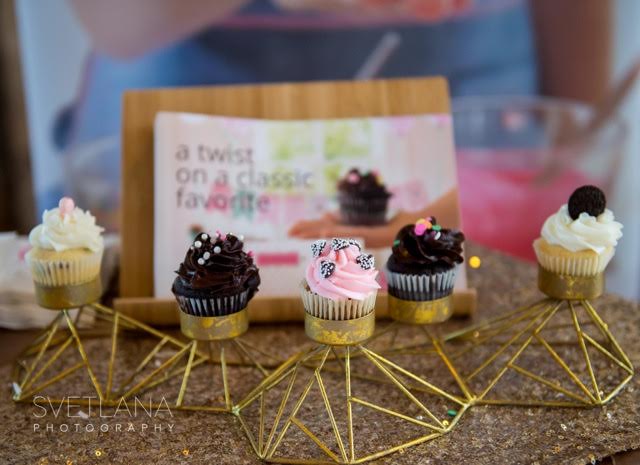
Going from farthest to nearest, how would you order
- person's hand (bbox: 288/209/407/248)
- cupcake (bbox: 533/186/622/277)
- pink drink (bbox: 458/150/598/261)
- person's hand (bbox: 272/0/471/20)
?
1. pink drink (bbox: 458/150/598/261)
2. person's hand (bbox: 272/0/471/20)
3. person's hand (bbox: 288/209/407/248)
4. cupcake (bbox: 533/186/622/277)

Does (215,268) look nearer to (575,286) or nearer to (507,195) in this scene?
(575,286)

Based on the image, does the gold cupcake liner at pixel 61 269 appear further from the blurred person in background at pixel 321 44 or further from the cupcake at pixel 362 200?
the blurred person in background at pixel 321 44

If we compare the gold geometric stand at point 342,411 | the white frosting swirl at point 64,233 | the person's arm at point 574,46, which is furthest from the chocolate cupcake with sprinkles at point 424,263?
the person's arm at point 574,46

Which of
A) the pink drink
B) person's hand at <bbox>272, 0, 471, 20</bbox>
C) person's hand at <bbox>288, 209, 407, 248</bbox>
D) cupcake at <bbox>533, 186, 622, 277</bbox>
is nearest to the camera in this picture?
cupcake at <bbox>533, 186, 622, 277</bbox>

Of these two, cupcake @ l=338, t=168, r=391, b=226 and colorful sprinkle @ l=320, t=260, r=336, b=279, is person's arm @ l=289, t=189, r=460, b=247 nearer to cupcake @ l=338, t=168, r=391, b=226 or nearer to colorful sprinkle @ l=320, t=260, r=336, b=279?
cupcake @ l=338, t=168, r=391, b=226

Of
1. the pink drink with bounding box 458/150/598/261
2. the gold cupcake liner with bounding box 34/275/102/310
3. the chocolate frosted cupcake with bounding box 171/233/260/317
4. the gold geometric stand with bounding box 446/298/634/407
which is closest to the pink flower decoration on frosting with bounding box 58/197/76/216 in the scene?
the gold cupcake liner with bounding box 34/275/102/310

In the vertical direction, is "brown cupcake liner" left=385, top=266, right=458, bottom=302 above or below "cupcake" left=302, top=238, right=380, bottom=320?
below

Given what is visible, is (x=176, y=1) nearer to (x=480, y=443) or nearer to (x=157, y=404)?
(x=157, y=404)
